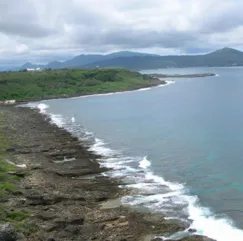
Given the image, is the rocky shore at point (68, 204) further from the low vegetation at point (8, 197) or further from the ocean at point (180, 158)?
the ocean at point (180, 158)

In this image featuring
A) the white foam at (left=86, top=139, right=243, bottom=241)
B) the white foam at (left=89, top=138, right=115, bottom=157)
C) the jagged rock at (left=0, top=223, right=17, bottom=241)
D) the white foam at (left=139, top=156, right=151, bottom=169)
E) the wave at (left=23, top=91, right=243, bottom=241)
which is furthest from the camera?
the white foam at (left=89, top=138, right=115, bottom=157)

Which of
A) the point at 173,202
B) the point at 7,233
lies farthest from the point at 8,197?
the point at 173,202

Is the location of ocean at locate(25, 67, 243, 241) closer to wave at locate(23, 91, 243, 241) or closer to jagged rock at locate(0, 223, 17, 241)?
wave at locate(23, 91, 243, 241)

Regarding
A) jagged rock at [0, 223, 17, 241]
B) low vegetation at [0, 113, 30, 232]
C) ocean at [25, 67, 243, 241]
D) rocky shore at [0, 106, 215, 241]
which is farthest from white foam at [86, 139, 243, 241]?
jagged rock at [0, 223, 17, 241]

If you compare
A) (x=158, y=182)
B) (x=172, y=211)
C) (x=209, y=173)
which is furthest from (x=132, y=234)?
(x=209, y=173)

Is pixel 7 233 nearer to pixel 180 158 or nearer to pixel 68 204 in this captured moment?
pixel 68 204

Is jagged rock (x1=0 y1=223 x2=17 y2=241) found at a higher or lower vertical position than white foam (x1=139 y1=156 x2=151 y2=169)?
higher

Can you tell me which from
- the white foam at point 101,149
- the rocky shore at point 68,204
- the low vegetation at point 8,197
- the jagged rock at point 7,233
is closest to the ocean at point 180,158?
the white foam at point 101,149
